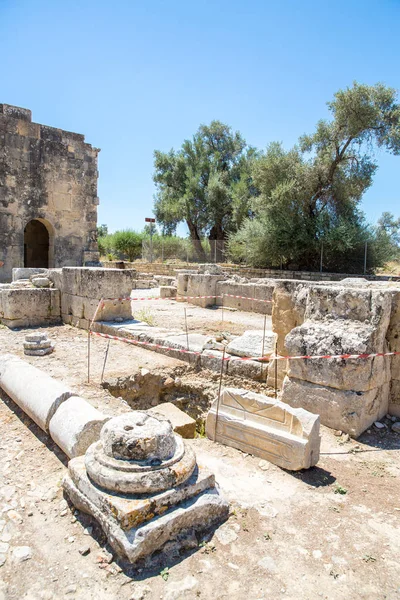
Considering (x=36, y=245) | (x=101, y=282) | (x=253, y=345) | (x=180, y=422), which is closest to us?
(x=180, y=422)

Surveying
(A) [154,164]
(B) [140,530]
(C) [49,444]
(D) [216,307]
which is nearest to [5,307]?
(C) [49,444]

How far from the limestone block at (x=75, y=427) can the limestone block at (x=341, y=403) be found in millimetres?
2070

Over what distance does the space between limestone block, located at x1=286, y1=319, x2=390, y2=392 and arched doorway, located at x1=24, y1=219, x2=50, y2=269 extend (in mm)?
15326

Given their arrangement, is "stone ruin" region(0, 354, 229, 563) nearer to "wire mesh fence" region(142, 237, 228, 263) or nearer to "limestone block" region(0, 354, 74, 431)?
"limestone block" region(0, 354, 74, 431)

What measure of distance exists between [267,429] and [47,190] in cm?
1313

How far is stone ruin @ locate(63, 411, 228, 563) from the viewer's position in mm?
2338

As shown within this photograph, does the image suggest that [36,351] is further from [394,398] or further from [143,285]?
[143,285]

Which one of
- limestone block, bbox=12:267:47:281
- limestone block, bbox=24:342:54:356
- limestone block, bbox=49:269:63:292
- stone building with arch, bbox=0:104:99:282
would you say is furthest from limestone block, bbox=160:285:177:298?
limestone block, bbox=24:342:54:356

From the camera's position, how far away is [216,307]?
Answer: 12562 millimetres

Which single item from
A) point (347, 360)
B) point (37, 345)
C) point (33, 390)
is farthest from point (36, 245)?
point (347, 360)

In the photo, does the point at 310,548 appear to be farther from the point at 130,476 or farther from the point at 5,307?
the point at 5,307

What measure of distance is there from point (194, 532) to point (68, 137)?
48.6 feet

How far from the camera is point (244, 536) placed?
253 centimetres

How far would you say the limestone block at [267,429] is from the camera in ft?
10.9
